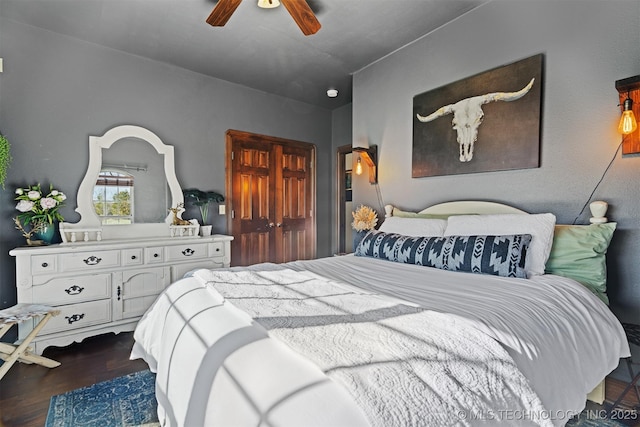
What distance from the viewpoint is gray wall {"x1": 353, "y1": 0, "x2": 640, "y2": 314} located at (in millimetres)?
1839

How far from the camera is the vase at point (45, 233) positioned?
8.71ft

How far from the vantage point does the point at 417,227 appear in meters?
2.51

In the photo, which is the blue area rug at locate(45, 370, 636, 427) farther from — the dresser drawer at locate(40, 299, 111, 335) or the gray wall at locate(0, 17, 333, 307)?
the gray wall at locate(0, 17, 333, 307)

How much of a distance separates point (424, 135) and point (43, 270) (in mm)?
3368

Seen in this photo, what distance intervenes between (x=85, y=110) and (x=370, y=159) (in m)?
2.85

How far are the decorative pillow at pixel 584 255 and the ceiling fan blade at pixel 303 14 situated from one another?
2.07 m

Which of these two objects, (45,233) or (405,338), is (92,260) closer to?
(45,233)

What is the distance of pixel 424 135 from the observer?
294cm

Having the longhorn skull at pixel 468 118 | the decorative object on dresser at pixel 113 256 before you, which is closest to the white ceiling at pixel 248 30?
the longhorn skull at pixel 468 118

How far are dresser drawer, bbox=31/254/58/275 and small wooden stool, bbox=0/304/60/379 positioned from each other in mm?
297

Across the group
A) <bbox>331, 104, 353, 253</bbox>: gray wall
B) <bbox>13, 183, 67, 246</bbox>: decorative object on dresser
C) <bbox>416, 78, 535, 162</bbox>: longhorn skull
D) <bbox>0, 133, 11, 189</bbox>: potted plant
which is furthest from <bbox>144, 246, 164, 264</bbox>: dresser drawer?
<bbox>416, 78, 535, 162</bbox>: longhorn skull

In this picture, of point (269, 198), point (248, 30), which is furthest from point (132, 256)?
point (248, 30)

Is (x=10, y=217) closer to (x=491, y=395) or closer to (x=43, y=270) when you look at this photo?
(x=43, y=270)

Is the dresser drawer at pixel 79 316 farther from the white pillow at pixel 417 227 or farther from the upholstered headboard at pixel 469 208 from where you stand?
the upholstered headboard at pixel 469 208
